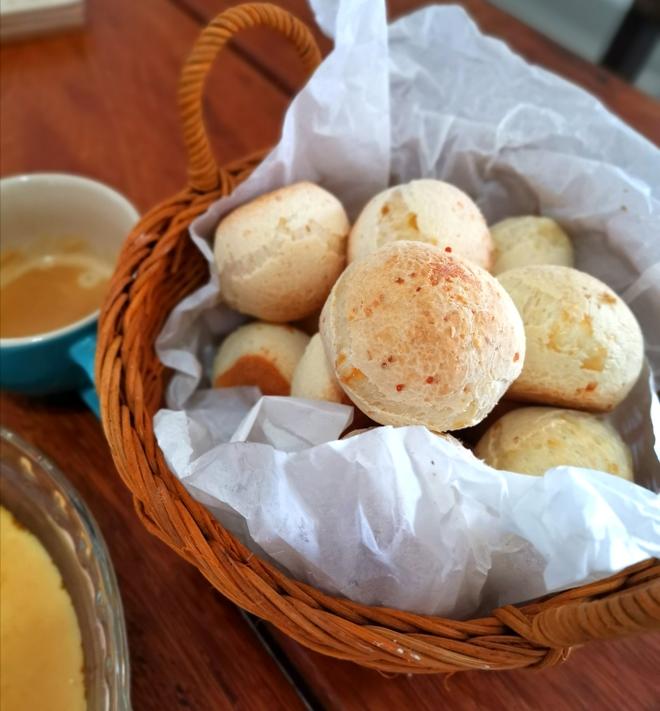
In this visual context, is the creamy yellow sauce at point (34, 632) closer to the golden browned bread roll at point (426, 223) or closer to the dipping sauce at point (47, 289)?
the dipping sauce at point (47, 289)

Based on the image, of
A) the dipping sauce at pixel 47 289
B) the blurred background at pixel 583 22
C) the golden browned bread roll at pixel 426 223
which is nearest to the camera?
the golden browned bread roll at pixel 426 223

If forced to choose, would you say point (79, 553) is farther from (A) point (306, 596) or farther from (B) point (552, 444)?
(B) point (552, 444)

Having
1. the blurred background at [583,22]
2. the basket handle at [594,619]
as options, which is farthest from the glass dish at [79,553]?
the blurred background at [583,22]

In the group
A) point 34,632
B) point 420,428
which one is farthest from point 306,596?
point 34,632

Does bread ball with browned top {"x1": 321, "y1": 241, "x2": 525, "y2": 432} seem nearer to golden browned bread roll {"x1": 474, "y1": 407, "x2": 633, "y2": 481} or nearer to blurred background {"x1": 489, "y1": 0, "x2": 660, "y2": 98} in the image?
golden browned bread roll {"x1": 474, "y1": 407, "x2": 633, "y2": 481}

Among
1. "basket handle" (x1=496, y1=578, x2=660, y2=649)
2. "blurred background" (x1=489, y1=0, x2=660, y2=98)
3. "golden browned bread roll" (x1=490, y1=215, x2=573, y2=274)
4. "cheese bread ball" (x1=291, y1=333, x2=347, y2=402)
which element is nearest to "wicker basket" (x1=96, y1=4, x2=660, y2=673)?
"basket handle" (x1=496, y1=578, x2=660, y2=649)

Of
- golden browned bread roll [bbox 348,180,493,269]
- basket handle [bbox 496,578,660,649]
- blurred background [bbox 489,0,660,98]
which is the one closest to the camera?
basket handle [bbox 496,578,660,649]

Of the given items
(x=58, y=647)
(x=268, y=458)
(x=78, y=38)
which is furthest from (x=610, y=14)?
(x=58, y=647)
